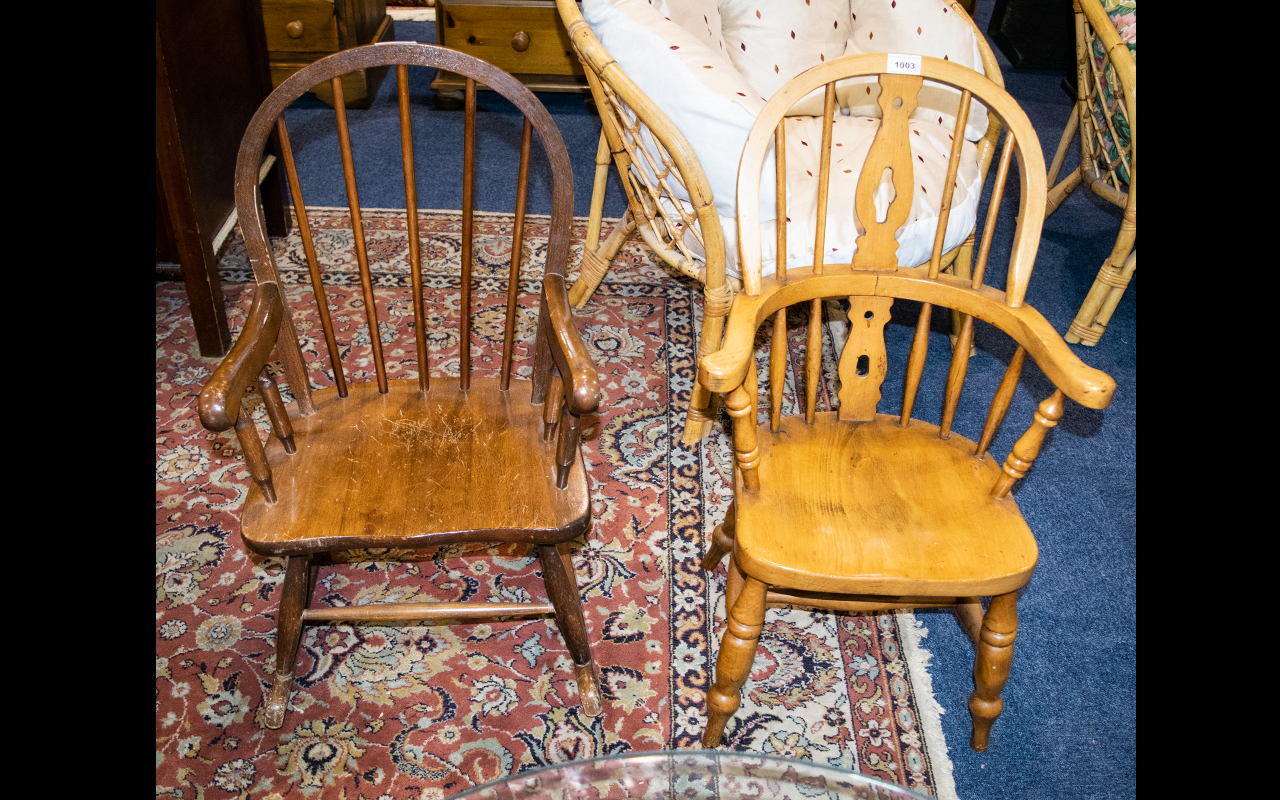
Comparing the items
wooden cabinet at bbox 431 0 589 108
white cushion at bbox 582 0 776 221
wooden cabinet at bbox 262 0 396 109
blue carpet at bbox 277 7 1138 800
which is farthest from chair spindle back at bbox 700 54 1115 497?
wooden cabinet at bbox 262 0 396 109

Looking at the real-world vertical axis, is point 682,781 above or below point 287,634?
above

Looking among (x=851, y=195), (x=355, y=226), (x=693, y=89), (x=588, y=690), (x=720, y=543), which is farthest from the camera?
(x=851, y=195)

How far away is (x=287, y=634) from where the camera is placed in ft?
5.25

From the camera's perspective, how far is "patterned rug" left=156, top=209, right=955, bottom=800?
1595 mm

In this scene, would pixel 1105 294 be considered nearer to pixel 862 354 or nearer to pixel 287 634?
pixel 862 354

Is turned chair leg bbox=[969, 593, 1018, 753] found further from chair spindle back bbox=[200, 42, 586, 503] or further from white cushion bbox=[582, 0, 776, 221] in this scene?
white cushion bbox=[582, 0, 776, 221]

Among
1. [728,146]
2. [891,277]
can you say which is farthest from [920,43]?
[891,277]

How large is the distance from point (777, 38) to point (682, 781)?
6.37 ft

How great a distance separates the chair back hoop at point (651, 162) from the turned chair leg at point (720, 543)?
0.50m

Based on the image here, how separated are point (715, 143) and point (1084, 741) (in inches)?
51.8

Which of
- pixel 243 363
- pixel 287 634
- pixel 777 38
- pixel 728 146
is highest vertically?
pixel 777 38

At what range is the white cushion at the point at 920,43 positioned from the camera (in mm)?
2217

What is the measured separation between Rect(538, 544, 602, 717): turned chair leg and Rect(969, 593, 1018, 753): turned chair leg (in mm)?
647
